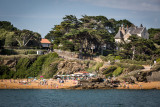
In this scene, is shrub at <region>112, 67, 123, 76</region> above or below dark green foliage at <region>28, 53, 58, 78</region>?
below

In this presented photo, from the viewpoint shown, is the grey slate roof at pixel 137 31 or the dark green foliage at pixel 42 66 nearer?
the dark green foliage at pixel 42 66

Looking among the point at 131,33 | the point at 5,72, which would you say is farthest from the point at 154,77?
the point at 5,72

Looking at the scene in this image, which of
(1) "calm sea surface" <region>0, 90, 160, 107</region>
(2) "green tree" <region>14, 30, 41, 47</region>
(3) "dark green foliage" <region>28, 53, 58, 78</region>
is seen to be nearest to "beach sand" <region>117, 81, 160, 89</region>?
(1) "calm sea surface" <region>0, 90, 160, 107</region>

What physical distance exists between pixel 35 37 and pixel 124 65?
3138cm

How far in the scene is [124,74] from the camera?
61.7 m

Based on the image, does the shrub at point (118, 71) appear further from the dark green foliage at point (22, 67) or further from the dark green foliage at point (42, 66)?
the dark green foliage at point (22, 67)

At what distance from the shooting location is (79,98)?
46.8m

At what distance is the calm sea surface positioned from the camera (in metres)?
43.1

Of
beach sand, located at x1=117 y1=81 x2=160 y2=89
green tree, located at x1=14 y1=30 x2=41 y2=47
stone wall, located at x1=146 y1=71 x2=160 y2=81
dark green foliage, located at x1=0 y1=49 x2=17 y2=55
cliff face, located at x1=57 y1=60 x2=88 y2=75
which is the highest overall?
green tree, located at x1=14 y1=30 x2=41 y2=47

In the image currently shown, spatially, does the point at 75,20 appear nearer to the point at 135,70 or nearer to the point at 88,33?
the point at 88,33

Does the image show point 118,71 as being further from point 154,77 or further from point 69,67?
point 69,67

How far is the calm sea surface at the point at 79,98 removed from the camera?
4312 cm

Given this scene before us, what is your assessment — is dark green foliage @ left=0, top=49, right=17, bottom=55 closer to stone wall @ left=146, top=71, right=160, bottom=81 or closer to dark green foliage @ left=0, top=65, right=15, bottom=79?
dark green foliage @ left=0, top=65, right=15, bottom=79

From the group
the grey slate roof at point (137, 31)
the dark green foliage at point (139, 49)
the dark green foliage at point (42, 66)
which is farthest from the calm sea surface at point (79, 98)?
the grey slate roof at point (137, 31)
